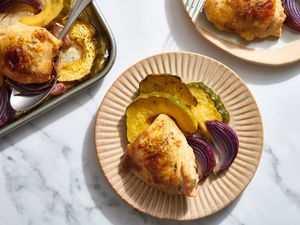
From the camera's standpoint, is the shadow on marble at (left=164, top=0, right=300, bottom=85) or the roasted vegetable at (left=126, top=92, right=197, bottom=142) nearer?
the roasted vegetable at (left=126, top=92, right=197, bottom=142)

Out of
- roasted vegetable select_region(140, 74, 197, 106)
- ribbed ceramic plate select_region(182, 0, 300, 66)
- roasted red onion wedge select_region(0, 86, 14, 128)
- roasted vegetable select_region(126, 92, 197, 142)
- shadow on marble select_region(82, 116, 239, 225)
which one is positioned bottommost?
shadow on marble select_region(82, 116, 239, 225)

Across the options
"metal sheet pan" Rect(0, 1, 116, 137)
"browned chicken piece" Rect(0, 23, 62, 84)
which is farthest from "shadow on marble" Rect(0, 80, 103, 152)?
"browned chicken piece" Rect(0, 23, 62, 84)

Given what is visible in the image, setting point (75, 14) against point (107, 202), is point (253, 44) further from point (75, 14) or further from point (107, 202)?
point (107, 202)

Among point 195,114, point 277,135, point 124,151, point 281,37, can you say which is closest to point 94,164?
point 124,151

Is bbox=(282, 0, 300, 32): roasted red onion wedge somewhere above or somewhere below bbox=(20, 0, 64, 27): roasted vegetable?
above

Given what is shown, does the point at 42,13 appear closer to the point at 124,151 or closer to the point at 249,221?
the point at 124,151

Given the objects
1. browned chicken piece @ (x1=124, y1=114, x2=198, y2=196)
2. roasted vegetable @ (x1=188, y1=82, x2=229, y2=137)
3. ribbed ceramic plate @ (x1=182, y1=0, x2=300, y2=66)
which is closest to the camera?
browned chicken piece @ (x1=124, y1=114, x2=198, y2=196)

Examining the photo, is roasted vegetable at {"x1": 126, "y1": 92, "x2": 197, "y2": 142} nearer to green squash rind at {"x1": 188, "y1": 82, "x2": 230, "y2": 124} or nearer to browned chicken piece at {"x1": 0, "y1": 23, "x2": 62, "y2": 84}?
green squash rind at {"x1": 188, "y1": 82, "x2": 230, "y2": 124}
